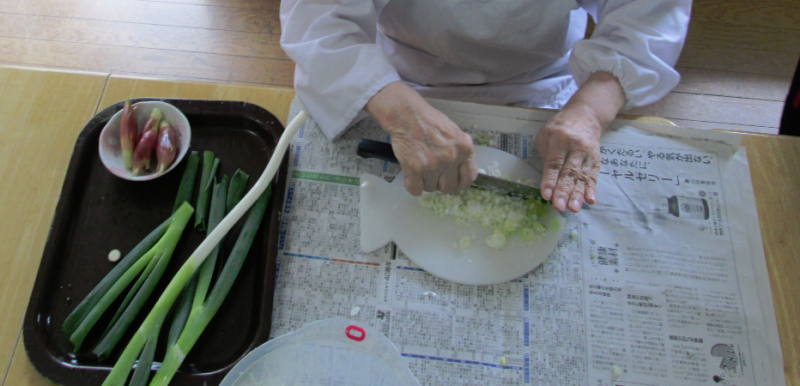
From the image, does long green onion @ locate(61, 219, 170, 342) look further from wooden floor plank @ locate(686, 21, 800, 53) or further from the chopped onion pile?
wooden floor plank @ locate(686, 21, 800, 53)

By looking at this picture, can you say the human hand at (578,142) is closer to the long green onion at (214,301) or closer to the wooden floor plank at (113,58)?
the long green onion at (214,301)

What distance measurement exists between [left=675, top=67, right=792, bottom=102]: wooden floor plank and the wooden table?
886 mm

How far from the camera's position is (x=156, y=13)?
1720 millimetres

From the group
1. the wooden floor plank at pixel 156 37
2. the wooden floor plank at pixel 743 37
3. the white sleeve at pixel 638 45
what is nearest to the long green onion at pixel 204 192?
the white sleeve at pixel 638 45

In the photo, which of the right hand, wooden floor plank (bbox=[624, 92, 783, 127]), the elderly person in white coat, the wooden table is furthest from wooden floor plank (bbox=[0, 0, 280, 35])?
wooden floor plank (bbox=[624, 92, 783, 127])

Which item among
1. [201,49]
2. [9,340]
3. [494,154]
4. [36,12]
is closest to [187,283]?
[9,340]

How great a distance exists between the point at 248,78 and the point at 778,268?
5.53 ft

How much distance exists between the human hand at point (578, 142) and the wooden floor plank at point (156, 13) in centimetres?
134

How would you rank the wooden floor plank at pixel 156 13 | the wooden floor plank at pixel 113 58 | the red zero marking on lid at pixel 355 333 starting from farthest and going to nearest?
the wooden floor plank at pixel 156 13 → the wooden floor plank at pixel 113 58 → the red zero marking on lid at pixel 355 333

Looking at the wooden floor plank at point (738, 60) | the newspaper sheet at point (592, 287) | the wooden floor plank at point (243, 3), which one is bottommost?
the wooden floor plank at point (738, 60)

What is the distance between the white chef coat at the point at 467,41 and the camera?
0.76 meters

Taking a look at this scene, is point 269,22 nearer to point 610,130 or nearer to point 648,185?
point 610,130

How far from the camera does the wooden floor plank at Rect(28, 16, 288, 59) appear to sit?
1.64 m

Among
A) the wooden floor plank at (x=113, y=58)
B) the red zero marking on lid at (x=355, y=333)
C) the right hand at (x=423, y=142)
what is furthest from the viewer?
the wooden floor plank at (x=113, y=58)
